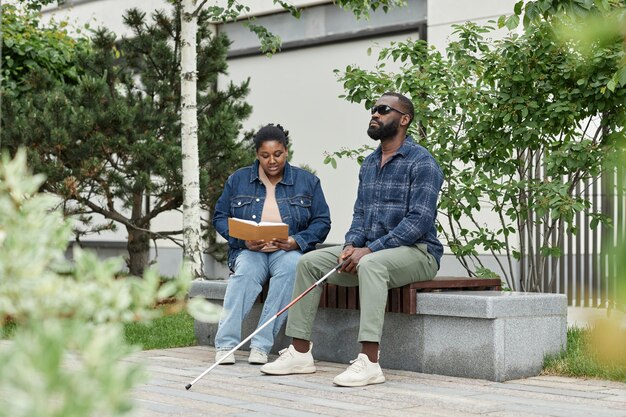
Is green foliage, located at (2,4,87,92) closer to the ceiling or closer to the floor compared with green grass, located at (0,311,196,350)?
closer to the ceiling

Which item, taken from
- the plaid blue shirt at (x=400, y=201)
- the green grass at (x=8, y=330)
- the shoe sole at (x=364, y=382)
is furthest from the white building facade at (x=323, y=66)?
the shoe sole at (x=364, y=382)

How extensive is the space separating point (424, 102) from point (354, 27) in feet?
20.0

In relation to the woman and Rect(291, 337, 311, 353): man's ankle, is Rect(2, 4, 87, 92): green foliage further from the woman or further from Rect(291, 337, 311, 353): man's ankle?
Rect(291, 337, 311, 353): man's ankle

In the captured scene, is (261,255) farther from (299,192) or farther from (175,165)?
(175,165)

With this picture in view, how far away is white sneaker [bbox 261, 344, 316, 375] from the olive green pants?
10cm

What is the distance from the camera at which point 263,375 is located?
582cm

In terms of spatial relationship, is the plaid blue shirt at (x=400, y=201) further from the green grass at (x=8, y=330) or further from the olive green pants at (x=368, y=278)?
the green grass at (x=8, y=330)

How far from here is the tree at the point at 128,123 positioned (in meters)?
9.78

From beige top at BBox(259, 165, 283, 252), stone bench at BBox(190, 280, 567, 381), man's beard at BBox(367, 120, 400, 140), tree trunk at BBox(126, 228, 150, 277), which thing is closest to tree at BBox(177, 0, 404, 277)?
tree trunk at BBox(126, 228, 150, 277)

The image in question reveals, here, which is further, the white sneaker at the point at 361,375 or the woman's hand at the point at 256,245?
the woman's hand at the point at 256,245

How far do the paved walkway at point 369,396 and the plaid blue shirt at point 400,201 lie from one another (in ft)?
2.42

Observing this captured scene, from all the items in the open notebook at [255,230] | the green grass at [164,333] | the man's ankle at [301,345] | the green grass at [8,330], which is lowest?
the green grass at [164,333]

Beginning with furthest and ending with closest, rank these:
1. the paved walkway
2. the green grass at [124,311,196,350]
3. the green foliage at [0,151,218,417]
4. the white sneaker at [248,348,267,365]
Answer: the green grass at [124,311,196,350] < the white sneaker at [248,348,267,365] < the paved walkway < the green foliage at [0,151,218,417]

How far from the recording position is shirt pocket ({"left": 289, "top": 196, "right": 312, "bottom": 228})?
6.45m
